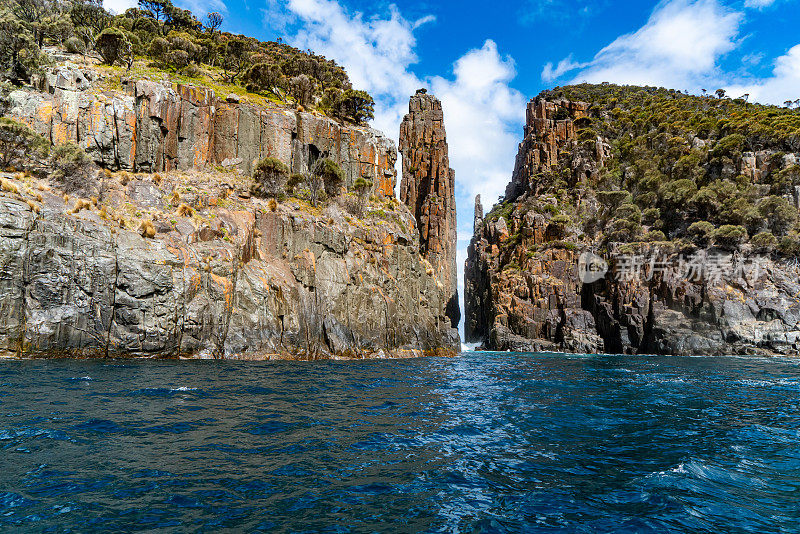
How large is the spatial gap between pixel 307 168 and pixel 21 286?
1336 inches

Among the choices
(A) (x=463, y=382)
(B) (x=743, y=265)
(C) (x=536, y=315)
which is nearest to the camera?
(A) (x=463, y=382)

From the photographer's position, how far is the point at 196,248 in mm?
35281

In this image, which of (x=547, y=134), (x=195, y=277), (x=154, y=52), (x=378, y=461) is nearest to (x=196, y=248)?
(x=195, y=277)

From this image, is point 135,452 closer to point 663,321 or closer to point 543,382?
point 543,382

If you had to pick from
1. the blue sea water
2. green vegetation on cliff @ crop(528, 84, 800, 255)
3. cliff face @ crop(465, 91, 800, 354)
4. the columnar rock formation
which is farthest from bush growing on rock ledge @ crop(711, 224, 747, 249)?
the blue sea water

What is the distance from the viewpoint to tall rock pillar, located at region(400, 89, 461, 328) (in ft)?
355

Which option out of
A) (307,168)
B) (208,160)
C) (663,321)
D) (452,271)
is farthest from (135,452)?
(452,271)

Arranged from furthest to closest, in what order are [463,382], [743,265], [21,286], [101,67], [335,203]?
[743,265] → [335,203] → [101,67] → [21,286] → [463,382]

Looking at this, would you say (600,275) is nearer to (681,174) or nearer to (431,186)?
(681,174)

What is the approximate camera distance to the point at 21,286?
88.8 ft

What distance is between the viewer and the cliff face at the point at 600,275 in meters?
58.7

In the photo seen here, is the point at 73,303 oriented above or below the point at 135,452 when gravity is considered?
above

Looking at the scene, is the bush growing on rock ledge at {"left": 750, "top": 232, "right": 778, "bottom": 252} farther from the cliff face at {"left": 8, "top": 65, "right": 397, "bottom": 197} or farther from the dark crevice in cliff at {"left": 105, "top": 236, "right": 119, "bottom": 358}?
the dark crevice in cliff at {"left": 105, "top": 236, "right": 119, "bottom": 358}

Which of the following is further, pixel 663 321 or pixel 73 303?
pixel 663 321
